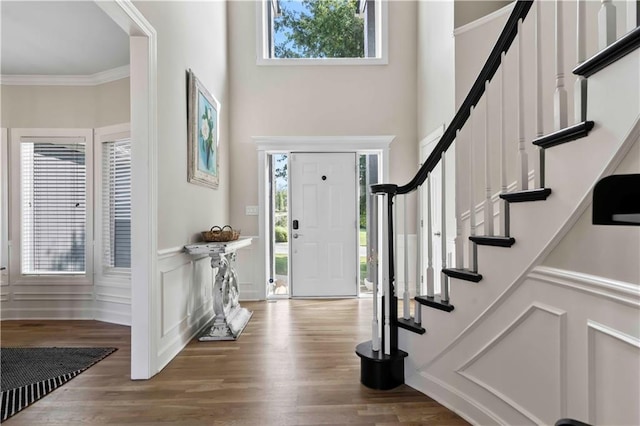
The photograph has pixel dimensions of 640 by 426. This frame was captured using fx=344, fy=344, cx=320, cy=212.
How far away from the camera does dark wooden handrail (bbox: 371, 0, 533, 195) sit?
1.48m

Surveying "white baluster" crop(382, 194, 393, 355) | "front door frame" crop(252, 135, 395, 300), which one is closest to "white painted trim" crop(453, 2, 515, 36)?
"front door frame" crop(252, 135, 395, 300)

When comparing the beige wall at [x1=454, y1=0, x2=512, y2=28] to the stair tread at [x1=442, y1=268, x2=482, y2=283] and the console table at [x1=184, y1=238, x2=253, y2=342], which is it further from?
the console table at [x1=184, y1=238, x2=253, y2=342]

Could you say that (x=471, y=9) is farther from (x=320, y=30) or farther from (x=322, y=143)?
(x=322, y=143)

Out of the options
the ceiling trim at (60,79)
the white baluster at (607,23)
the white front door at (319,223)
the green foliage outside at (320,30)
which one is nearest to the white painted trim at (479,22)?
the green foliage outside at (320,30)

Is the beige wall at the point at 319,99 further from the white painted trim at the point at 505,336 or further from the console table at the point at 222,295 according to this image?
the white painted trim at the point at 505,336

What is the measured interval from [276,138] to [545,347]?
378cm

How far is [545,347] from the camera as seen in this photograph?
1.36 m

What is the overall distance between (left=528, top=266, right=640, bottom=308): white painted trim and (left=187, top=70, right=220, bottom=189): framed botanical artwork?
2.66 meters

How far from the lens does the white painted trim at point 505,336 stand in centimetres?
128

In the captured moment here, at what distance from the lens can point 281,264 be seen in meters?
4.77

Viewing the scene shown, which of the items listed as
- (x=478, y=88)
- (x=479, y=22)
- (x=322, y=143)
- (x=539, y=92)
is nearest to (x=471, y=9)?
(x=479, y=22)

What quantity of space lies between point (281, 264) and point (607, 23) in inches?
163

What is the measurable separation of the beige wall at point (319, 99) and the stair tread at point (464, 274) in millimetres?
2830

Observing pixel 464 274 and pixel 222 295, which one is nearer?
pixel 464 274
